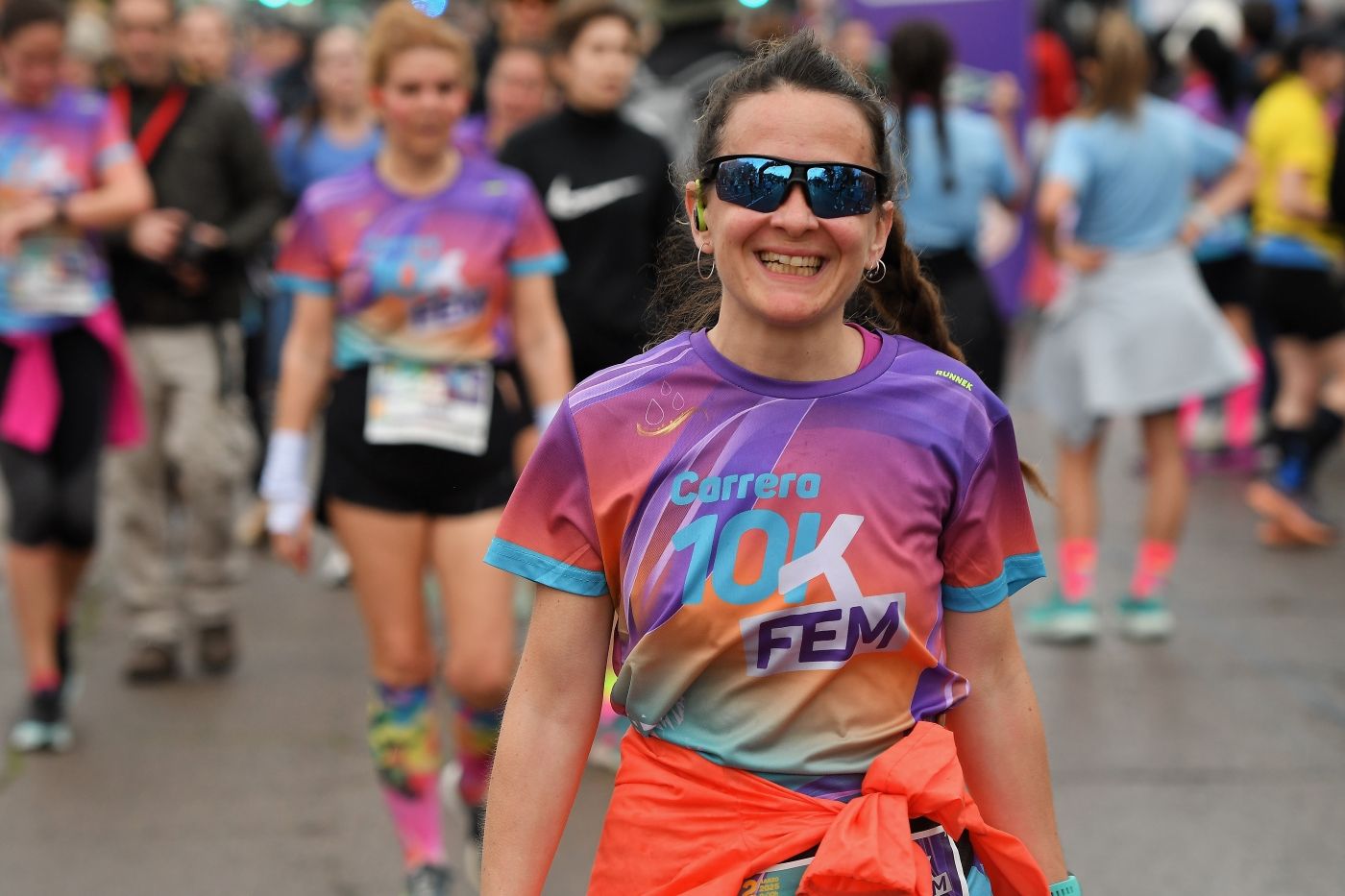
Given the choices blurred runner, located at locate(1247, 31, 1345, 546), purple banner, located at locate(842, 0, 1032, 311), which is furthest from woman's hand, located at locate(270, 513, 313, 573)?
purple banner, located at locate(842, 0, 1032, 311)

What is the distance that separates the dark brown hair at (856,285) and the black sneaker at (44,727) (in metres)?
3.86

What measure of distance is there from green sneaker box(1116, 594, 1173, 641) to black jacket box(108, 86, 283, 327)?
3.78m

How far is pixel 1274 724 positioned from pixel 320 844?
10.5ft

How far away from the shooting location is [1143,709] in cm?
647

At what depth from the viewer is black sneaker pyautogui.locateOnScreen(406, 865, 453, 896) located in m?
4.71

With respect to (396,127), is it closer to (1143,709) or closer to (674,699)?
(674,699)

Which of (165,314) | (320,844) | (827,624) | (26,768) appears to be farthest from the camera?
(165,314)

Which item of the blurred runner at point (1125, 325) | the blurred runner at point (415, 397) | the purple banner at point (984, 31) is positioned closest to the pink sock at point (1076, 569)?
the blurred runner at point (1125, 325)

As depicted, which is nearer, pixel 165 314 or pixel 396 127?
pixel 396 127

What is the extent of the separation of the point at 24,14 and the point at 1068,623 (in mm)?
4426

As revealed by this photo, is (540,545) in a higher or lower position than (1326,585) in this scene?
higher

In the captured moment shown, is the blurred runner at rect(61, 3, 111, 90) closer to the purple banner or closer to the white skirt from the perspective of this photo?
the white skirt

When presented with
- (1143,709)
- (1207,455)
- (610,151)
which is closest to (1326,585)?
(1143,709)

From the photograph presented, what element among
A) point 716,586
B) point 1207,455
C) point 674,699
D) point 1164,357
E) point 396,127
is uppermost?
point 396,127
